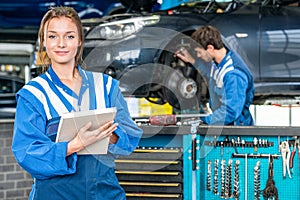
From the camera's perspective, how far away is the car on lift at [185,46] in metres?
5.21

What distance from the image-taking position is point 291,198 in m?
3.17

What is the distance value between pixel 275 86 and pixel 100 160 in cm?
346

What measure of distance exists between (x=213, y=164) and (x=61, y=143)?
5.01 ft

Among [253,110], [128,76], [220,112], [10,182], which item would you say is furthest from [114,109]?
[10,182]

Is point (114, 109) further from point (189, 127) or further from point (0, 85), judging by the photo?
point (0, 85)

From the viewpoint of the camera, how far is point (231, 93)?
373 centimetres

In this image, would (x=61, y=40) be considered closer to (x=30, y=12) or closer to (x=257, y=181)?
(x=257, y=181)

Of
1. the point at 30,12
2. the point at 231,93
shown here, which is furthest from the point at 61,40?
the point at 30,12

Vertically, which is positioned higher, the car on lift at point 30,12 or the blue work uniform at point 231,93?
the car on lift at point 30,12

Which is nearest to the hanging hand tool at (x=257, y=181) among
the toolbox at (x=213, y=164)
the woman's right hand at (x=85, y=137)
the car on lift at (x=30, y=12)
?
the toolbox at (x=213, y=164)

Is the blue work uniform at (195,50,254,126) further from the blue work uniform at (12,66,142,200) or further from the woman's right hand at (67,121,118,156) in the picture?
the woman's right hand at (67,121,118,156)

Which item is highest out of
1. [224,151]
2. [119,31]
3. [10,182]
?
[119,31]

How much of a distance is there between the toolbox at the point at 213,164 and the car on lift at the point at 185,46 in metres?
1.87

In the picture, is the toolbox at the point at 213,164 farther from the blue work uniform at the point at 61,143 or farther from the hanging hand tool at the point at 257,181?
the blue work uniform at the point at 61,143
